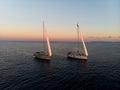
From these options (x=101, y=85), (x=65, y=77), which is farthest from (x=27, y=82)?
(x=101, y=85)

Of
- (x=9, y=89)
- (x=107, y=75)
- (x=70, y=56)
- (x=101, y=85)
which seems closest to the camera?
(x=9, y=89)

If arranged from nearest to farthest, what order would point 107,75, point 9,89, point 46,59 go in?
point 9,89 < point 107,75 < point 46,59

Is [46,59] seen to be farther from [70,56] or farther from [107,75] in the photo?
[107,75]

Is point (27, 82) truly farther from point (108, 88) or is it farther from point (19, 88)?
point (108, 88)

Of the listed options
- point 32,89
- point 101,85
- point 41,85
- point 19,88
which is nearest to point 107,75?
point 101,85

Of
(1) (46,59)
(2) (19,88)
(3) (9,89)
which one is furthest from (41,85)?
(1) (46,59)

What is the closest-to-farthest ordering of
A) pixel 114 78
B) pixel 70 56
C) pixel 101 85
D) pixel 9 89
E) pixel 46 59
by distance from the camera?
1. pixel 9 89
2. pixel 101 85
3. pixel 114 78
4. pixel 46 59
5. pixel 70 56

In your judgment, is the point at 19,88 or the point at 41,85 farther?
the point at 41,85

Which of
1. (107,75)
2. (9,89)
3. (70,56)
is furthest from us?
(70,56)

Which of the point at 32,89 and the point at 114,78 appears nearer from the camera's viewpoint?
the point at 32,89
